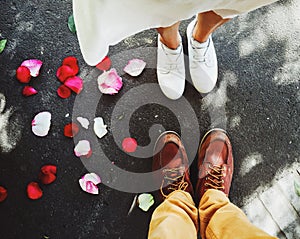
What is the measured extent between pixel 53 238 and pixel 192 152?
0.58 m

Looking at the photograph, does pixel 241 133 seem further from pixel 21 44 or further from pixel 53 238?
pixel 21 44

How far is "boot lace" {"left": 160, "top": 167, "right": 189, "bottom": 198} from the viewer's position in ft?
5.00

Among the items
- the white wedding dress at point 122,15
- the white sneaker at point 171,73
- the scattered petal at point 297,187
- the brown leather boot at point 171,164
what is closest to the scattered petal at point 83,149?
the brown leather boot at point 171,164

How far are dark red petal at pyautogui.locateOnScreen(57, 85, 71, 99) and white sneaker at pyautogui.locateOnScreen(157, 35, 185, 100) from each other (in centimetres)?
34

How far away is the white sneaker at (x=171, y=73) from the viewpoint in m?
1.57

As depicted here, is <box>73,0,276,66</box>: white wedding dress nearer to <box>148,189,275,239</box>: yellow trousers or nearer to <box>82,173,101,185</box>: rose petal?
<box>148,189,275,239</box>: yellow trousers

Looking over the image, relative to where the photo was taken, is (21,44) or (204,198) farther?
(21,44)

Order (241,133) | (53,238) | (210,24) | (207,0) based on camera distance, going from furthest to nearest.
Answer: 1. (241,133)
2. (53,238)
3. (210,24)
4. (207,0)

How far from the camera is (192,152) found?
5.28ft

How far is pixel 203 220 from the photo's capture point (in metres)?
1.38

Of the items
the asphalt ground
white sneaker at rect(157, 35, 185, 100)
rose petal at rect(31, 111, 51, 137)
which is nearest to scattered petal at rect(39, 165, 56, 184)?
the asphalt ground

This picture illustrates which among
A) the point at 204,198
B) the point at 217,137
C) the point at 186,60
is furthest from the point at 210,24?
the point at 204,198

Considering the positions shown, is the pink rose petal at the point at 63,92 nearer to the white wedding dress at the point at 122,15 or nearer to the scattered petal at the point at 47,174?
the scattered petal at the point at 47,174

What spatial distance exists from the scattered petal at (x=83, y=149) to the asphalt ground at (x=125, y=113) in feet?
0.06
